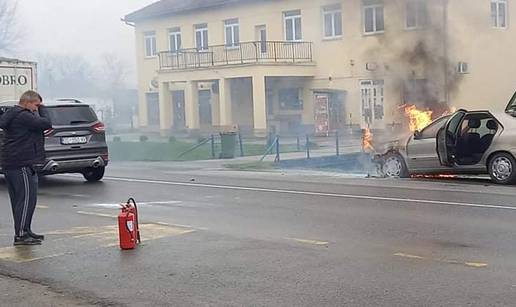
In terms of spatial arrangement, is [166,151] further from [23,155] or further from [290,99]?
[23,155]

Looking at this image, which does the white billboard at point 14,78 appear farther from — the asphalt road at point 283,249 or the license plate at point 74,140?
the asphalt road at point 283,249

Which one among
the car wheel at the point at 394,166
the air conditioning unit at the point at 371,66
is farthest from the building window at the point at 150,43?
the car wheel at the point at 394,166

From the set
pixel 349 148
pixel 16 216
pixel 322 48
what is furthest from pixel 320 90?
pixel 16 216

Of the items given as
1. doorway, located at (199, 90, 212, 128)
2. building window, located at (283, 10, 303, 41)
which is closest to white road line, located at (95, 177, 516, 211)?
building window, located at (283, 10, 303, 41)

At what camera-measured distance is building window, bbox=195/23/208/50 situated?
37.3 meters

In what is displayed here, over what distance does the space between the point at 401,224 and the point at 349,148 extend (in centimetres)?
1435

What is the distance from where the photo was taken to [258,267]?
6.50 m

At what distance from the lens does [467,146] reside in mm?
13445

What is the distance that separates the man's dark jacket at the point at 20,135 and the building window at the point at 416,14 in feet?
47.4

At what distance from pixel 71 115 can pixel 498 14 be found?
1530 cm

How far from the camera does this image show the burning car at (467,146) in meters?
12.9

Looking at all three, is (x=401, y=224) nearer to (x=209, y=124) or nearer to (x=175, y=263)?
(x=175, y=263)

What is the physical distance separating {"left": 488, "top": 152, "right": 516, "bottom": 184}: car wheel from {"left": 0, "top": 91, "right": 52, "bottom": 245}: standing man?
8.14 metres

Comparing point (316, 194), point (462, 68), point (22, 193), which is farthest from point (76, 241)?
point (462, 68)
